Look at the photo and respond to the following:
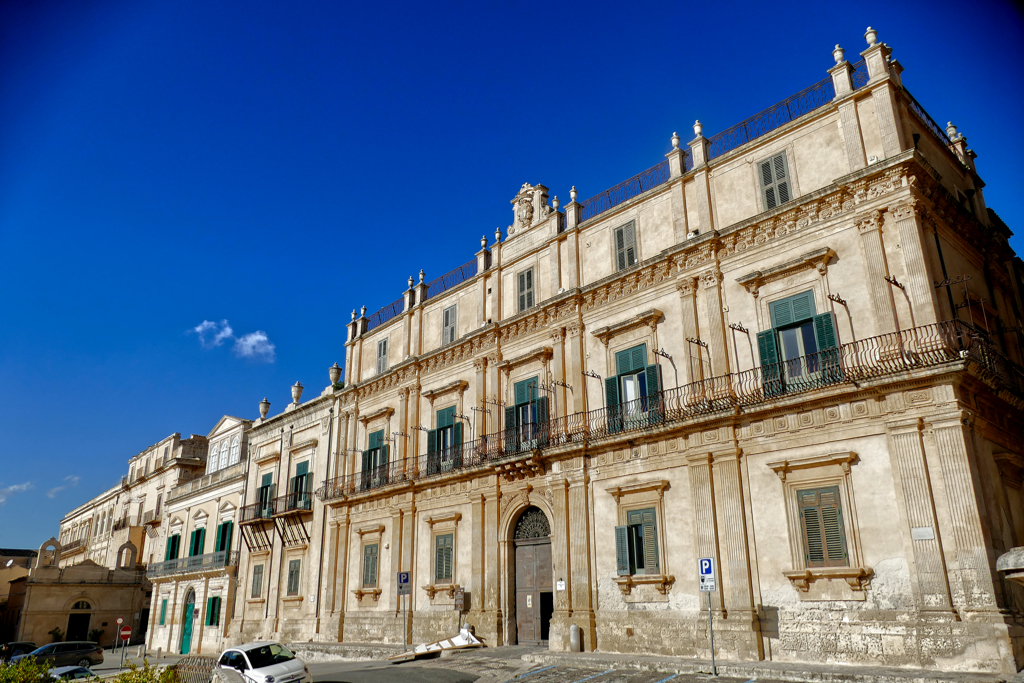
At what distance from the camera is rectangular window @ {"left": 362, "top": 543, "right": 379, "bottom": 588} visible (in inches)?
1083

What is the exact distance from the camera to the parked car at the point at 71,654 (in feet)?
105

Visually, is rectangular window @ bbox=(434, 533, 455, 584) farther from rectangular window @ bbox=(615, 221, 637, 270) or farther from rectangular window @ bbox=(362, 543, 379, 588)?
rectangular window @ bbox=(615, 221, 637, 270)

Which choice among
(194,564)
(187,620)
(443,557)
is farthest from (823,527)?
(187,620)

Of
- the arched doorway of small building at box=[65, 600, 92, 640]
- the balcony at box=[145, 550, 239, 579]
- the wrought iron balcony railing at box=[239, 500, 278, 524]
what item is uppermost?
the wrought iron balcony railing at box=[239, 500, 278, 524]

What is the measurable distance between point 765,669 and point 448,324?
17.0 m

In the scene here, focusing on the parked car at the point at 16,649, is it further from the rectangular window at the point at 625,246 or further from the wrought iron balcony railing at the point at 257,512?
the rectangular window at the point at 625,246

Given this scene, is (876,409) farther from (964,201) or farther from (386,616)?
(386,616)

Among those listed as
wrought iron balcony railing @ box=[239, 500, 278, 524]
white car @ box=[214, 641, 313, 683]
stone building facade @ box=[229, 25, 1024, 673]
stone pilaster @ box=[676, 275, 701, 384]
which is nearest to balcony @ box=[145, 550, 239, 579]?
wrought iron balcony railing @ box=[239, 500, 278, 524]

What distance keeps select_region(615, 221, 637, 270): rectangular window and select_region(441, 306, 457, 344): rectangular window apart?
7876 millimetres

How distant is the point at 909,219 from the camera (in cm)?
1628

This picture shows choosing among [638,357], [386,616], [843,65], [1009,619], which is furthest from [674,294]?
[386,616]

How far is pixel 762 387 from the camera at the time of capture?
17672 millimetres

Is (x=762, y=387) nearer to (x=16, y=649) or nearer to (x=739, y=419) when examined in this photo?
(x=739, y=419)

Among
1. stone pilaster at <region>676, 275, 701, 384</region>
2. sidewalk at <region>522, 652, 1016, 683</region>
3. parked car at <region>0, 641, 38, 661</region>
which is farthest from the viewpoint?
parked car at <region>0, 641, 38, 661</region>
